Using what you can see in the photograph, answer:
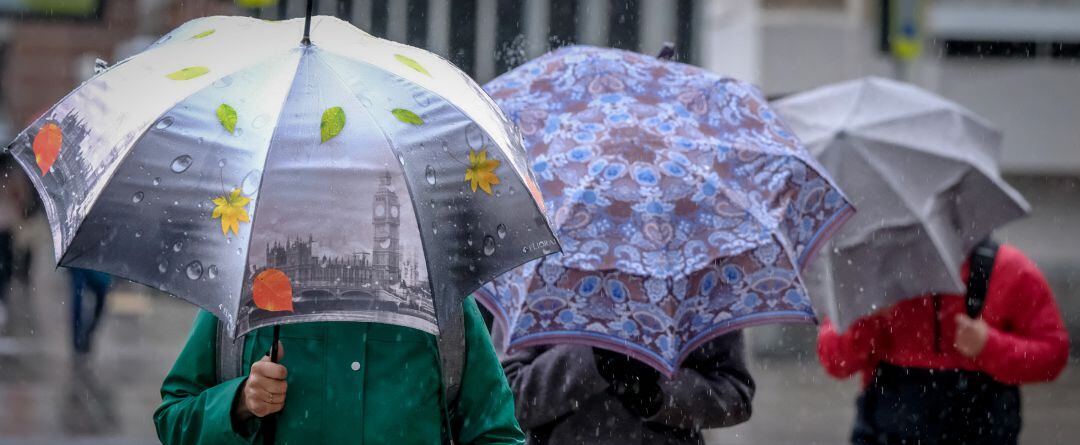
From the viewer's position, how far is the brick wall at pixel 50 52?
2822cm

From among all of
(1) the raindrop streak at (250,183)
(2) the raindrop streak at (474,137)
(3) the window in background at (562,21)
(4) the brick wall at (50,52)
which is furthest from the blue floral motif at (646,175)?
(4) the brick wall at (50,52)

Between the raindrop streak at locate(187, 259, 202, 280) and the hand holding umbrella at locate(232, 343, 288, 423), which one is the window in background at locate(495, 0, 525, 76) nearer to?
the hand holding umbrella at locate(232, 343, 288, 423)

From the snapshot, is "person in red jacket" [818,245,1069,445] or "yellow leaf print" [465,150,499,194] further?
"person in red jacket" [818,245,1069,445]

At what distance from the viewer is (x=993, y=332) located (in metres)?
4.79

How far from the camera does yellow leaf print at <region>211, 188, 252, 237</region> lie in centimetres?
251

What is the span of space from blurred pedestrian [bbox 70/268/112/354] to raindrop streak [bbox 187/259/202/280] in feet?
30.2

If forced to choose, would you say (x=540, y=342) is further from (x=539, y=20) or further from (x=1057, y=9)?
(x=1057, y=9)

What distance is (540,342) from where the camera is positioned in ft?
11.7

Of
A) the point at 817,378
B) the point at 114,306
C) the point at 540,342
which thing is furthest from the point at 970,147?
the point at 114,306

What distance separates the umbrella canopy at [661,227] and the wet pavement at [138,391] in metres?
5.68

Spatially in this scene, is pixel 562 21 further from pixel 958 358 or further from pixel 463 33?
pixel 958 358

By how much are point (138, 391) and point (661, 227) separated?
25.8ft

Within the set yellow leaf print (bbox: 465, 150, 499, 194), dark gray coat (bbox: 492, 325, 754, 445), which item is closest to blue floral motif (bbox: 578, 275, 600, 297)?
dark gray coat (bbox: 492, 325, 754, 445)

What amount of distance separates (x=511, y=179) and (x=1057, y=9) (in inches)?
528
